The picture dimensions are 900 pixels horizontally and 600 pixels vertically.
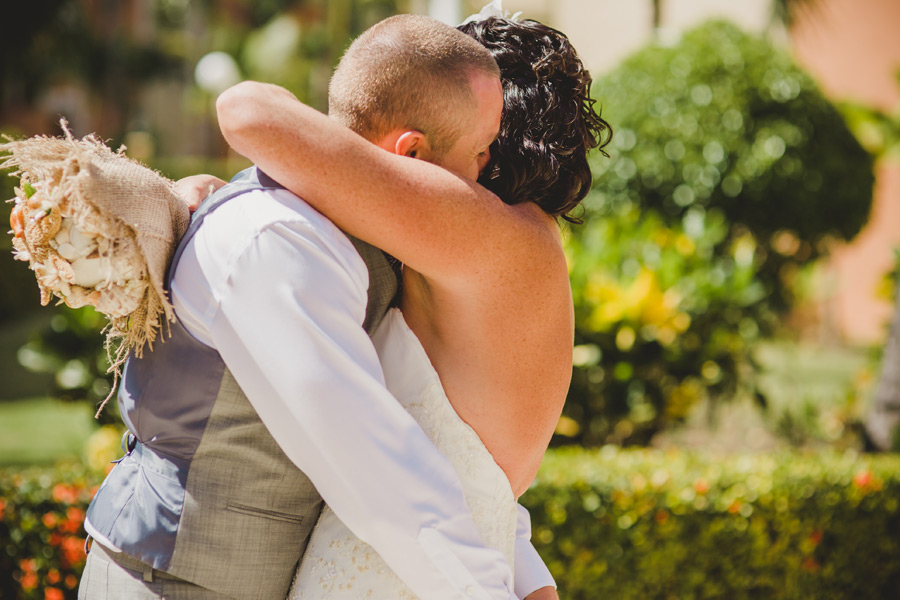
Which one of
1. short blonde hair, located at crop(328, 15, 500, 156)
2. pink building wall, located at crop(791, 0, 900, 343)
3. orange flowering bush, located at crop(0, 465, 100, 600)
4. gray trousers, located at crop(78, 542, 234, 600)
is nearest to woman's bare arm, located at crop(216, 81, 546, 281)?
short blonde hair, located at crop(328, 15, 500, 156)

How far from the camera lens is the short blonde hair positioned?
5.21 ft

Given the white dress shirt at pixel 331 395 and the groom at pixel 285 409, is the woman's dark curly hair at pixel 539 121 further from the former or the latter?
the white dress shirt at pixel 331 395

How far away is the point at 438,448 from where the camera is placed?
5.60 ft

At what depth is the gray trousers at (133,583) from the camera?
4.93 feet

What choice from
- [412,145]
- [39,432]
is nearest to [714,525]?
[412,145]

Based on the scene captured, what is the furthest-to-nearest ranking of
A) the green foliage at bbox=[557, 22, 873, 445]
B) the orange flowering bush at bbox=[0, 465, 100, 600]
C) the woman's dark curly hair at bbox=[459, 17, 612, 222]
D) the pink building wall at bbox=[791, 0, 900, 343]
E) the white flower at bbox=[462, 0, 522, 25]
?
the pink building wall at bbox=[791, 0, 900, 343]
the green foliage at bbox=[557, 22, 873, 445]
the orange flowering bush at bbox=[0, 465, 100, 600]
the white flower at bbox=[462, 0, 522, 25]
the woman's dark curly hair at bbox=[459, 17, 612, 222]

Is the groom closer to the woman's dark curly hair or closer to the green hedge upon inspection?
the woman's dark curly hair

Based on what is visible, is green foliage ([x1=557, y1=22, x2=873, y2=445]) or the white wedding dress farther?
green foliage ([x1=557, y1=22, x2=873, y2=445])

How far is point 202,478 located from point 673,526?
2.75 meters

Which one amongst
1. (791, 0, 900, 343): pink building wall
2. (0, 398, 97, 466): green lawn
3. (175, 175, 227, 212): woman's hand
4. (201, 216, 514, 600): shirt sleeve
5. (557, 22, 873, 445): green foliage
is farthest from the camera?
(791, 0, 900, 343): pink building wall

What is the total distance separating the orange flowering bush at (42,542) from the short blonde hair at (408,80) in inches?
102

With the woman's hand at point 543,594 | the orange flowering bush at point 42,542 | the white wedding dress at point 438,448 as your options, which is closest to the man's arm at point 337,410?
the white wedding dress at point 438,448

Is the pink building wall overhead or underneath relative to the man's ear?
underneath

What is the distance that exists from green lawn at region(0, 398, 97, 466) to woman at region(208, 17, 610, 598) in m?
5.43
